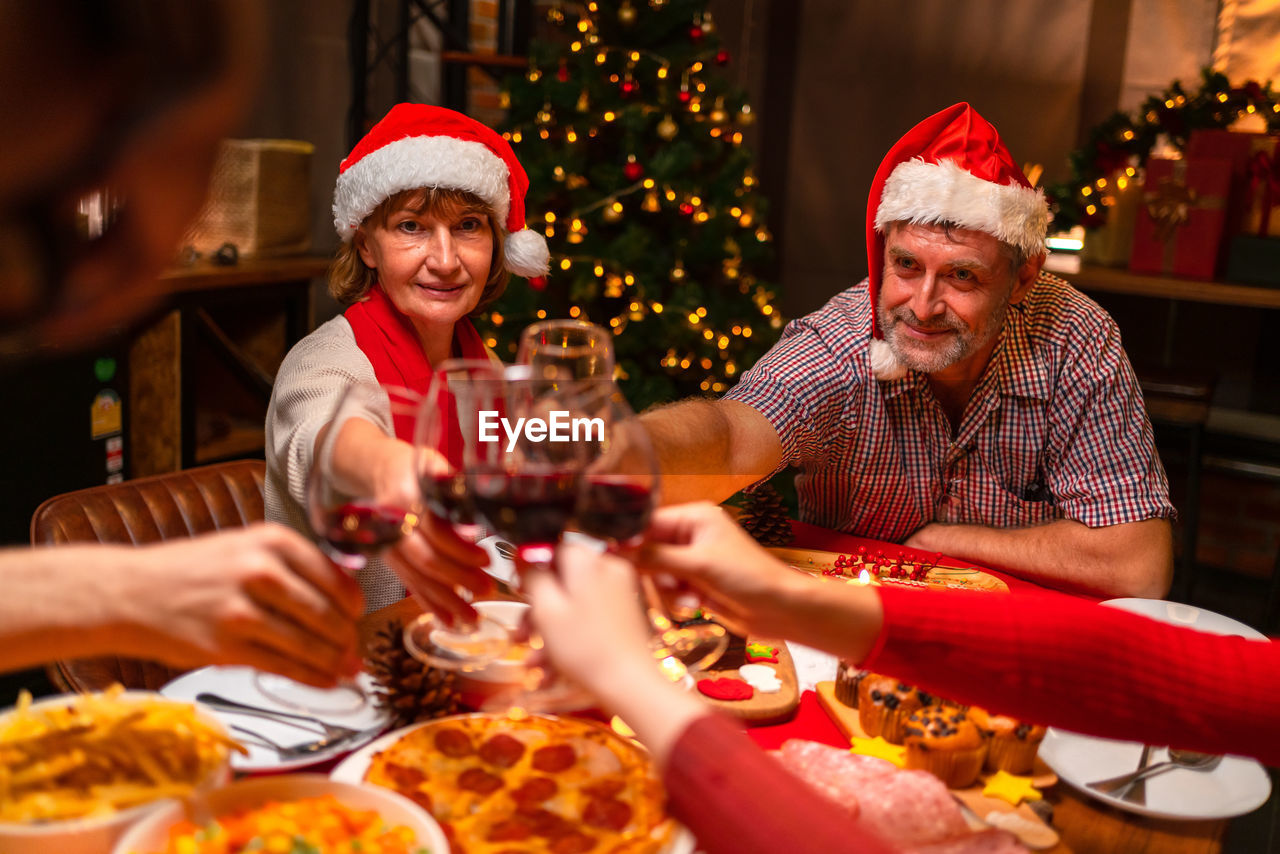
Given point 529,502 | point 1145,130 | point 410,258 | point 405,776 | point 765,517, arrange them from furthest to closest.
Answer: point 1145,130 → point 410,258 → point 765,517 → point 405,776 → point 529,502

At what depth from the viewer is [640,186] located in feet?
12.2

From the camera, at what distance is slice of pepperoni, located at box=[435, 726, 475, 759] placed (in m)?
1.09

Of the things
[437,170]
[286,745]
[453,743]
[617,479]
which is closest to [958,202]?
[437,170]

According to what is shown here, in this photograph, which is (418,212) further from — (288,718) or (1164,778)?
(1164,778)

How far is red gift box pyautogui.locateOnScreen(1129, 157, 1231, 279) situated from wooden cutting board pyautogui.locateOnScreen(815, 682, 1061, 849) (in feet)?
11.3

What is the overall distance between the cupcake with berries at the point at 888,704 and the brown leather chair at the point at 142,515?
1037mm

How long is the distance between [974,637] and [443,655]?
22.4 inches

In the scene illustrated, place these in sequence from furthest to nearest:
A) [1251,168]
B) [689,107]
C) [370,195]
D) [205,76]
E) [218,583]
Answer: [1251,168]
[689,107]
[370,195]
[218,583]
[205,76]

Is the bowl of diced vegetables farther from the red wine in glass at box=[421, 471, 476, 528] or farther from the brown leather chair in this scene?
the brown leather chair

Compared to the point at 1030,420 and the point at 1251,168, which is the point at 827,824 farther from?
the point at 1251,168

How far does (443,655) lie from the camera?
106 cm

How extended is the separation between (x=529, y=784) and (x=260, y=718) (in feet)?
1.04

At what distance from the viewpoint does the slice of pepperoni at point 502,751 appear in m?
1.09

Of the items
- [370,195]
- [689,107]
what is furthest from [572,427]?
[689,107]
